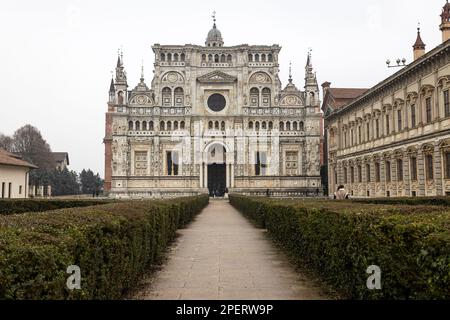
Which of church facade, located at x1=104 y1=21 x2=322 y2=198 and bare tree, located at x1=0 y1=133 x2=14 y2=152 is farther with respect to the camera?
bare tree, located at x1=0 y1=133 x2=14 y2=152

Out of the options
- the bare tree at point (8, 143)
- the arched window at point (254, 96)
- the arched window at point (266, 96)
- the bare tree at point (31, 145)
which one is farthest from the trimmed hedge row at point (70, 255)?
the bare tree at point (8, 143)

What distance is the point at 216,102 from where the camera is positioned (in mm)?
68125

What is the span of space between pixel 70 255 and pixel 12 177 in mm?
39846

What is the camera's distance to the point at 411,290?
5316mm

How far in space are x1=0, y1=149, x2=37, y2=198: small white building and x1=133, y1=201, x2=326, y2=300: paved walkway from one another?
27716 mm

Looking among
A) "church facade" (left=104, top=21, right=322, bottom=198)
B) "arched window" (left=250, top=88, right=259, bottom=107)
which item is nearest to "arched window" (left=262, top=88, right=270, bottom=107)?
"church facade" (left=104, top=21, right=322, bottom=198)

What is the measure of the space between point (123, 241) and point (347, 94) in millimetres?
50458

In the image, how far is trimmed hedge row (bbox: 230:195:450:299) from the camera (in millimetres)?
4680

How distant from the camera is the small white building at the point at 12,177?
3950 cm

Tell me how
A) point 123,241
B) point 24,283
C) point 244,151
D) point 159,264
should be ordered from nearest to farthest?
point 24,283, point 123,241, point 159,264, point 244,151

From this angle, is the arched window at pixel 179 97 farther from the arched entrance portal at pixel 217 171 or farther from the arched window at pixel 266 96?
the arched window at pixel 266 96

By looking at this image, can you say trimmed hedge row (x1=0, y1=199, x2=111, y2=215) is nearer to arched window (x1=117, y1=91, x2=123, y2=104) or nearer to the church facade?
the church facade
